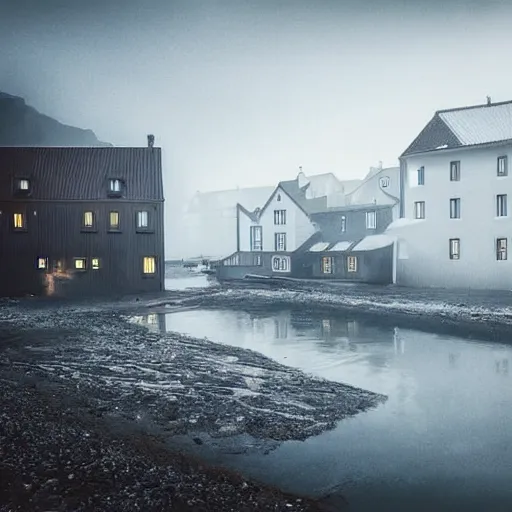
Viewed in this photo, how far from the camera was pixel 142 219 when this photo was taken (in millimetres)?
18453

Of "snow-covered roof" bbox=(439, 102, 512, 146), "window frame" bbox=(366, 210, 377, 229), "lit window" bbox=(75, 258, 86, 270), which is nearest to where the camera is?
"snow-covered roof" bbox=(439, 102, 512, 146)

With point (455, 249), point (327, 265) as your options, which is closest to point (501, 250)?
point (455, 249)

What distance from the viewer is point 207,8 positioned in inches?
548

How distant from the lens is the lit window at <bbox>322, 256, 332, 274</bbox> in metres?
16.4

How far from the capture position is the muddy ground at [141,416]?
4086mm

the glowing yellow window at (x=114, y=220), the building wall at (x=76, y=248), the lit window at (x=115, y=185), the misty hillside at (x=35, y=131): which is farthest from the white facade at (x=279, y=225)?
the misty hillside at (x=35, y=131)

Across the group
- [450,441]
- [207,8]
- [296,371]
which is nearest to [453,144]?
[207,8]

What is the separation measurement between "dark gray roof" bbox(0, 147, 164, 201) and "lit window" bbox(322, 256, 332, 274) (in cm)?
654

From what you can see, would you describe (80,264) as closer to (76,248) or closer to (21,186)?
(76,248)

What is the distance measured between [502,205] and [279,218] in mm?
6841

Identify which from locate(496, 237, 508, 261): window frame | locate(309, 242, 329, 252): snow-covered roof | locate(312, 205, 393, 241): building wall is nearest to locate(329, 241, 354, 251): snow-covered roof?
locate(312, 205, 393, 241): building wall

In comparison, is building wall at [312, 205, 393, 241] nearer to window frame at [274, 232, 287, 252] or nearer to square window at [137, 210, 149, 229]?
window frame at [274, 232, 287, 252]

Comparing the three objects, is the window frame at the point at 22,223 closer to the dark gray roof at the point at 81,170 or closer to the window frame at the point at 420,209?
the dark gray roof at the point at 81,170

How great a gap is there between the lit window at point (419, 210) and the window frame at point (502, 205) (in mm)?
2042
